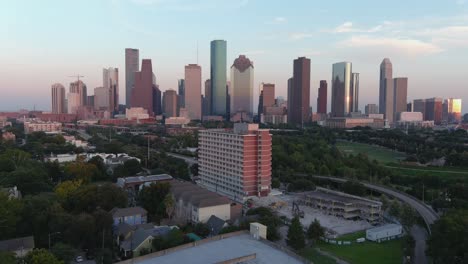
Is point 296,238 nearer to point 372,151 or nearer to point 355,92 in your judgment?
point 372,151

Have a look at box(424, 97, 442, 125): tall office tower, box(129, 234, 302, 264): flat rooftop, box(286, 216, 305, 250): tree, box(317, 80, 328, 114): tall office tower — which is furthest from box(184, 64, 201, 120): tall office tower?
box(129, 234, 302, 264): flat rooftop

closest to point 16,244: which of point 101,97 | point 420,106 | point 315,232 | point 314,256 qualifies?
point 314,256

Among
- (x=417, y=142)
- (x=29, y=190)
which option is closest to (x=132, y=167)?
(x=29, y=190)

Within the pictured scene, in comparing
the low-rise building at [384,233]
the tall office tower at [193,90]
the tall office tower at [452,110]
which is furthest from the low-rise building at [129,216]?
the tall office tower at [452,110]

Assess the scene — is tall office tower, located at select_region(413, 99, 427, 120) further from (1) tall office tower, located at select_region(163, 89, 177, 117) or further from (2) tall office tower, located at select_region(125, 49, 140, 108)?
(2) tall office tower, located at select_region(125, 49, 140, 108)

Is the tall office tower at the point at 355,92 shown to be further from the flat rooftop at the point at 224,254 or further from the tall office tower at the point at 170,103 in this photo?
the flat rooftop at the point at 224,254

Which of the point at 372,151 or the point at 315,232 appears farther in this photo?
the point at 372,151
